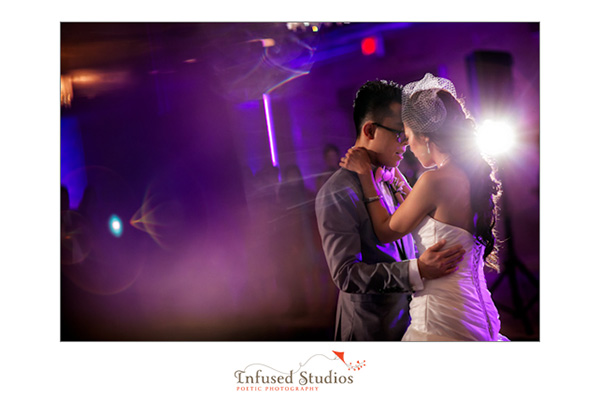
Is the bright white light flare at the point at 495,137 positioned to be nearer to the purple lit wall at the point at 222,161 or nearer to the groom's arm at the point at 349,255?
the purple lit wall at the point at 222,161

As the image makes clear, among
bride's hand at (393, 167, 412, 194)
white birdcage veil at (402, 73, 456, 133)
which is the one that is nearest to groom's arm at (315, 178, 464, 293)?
bride's hand at (393, 167, 412, 194)

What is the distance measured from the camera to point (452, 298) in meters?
2.54

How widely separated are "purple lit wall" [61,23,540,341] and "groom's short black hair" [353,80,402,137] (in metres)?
0.05

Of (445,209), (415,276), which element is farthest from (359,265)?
(445,209)

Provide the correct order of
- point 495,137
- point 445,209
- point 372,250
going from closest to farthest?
1. point 445,209
2. point 372,250
3. point 495,137

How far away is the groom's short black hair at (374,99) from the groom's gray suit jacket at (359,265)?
342 mm

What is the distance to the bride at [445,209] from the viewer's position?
8.30 feet

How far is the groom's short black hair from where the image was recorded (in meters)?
2.67

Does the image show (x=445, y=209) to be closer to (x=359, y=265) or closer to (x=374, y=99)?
(x=359, y=265)

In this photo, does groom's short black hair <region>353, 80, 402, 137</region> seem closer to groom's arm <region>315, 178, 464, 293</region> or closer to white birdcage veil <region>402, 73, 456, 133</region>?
white birdcage veil <region>402, 73, 456, 133</region>
